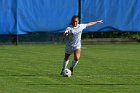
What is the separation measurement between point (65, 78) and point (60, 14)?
14.6 meters

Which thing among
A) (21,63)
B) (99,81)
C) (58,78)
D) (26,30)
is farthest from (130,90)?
(26,30)

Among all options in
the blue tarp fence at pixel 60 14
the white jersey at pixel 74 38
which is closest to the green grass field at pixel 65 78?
the white jersey at pixel 74 38

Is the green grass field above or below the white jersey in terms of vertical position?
below

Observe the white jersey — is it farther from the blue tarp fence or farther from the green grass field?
the blue tarp fence

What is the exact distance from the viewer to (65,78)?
13.5 m

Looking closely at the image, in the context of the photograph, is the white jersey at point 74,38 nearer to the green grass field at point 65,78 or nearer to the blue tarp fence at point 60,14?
the green grass field at point 65,78

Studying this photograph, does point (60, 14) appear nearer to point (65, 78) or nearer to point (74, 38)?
point (74, 38)

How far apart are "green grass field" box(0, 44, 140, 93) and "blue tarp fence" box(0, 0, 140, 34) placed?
20.8 feet

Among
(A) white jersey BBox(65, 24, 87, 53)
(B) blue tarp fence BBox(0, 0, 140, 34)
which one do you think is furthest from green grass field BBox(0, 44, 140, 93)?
(B) blue tarp fence BBox(0, 0, 140, 34)

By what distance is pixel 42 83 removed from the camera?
12.4 metres

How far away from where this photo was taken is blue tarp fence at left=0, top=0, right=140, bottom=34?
27406mm

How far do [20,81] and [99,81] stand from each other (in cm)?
199

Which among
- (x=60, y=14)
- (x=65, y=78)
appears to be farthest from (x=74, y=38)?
(x=60, y=14)

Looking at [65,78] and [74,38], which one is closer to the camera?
[65,78]
